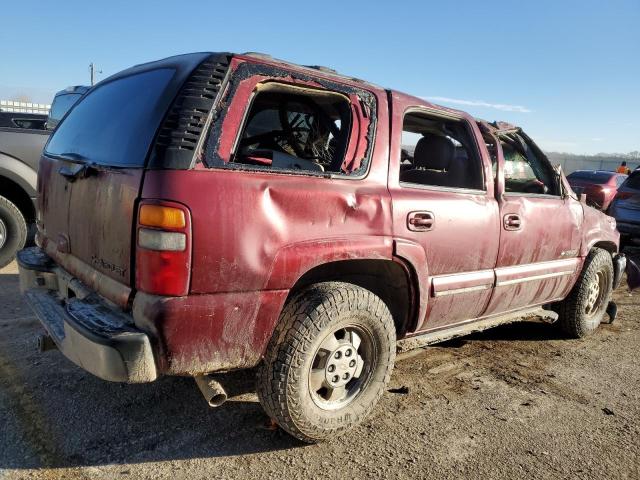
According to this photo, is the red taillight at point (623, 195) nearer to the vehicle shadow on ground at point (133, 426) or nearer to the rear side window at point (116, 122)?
the vehicle shadow on ground at point (133, 426)

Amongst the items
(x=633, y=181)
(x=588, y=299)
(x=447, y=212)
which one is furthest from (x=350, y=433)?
(x=633, y=181)

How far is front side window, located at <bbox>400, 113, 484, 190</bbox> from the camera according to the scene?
12.3ft

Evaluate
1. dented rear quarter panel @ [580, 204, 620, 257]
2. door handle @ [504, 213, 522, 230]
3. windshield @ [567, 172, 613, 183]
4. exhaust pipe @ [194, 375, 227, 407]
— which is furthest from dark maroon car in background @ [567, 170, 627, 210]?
exhaust pipe @ [194, 375, 227, 407]

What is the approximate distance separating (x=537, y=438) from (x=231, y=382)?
6.15ft

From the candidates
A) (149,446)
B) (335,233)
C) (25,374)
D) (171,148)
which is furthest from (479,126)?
(25,374)

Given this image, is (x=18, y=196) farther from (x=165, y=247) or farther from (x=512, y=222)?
(x=512, y=222)

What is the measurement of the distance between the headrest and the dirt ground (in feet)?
4.93

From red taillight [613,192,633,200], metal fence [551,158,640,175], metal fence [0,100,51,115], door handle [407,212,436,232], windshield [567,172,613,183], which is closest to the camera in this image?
door handle [407,212,436,232]

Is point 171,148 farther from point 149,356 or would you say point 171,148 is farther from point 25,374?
point 25,374

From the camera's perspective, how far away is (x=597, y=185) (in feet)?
45.5

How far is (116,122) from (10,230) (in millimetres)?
3978

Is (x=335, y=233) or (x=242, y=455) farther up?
(x=335, y=233)

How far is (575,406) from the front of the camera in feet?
11.4

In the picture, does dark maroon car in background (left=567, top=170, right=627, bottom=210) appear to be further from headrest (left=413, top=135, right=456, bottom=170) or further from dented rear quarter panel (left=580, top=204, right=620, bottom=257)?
headrest (left=413, top=135, right=456, bottom=170)
